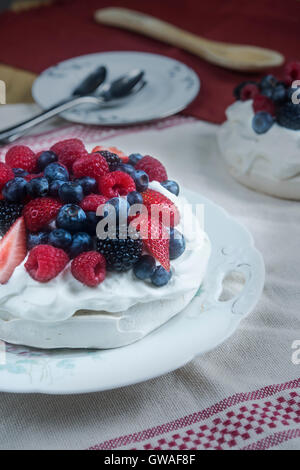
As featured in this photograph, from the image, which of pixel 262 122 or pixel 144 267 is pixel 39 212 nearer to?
pixel 144 267

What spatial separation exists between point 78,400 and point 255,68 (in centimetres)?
144

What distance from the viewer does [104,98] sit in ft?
6.15

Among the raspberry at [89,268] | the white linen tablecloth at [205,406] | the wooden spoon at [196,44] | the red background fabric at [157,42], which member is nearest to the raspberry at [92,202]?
the raspberry at [89,268]

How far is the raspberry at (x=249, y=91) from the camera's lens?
1.59 meters

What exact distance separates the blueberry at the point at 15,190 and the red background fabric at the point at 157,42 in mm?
1013

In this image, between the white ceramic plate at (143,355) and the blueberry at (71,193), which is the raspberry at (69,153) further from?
the white ceramic plate at (143,355)

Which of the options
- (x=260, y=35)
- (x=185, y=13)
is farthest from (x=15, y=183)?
(x=185, y=13)

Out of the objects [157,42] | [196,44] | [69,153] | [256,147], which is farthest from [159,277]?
[157,42]

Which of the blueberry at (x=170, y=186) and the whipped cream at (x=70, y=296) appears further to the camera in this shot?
the blueberry at (x=170, y=186)

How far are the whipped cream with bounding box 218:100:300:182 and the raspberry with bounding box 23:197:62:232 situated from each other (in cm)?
68

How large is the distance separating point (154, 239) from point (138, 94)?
3.45 feet

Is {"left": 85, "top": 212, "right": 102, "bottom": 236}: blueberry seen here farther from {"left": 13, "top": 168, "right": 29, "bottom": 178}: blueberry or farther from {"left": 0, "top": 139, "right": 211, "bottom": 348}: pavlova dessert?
{"left": 13, "top": 168, "right": 29, "bottom": 178}: blueberry

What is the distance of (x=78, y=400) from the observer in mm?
1012

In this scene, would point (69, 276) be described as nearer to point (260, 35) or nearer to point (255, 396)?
point (255, 396)
